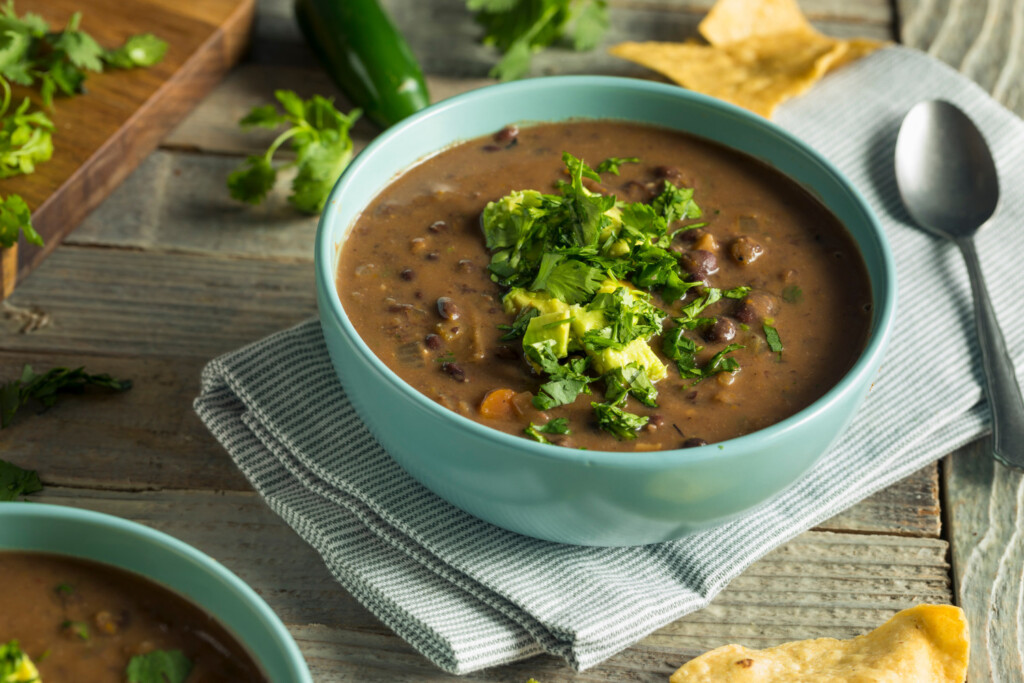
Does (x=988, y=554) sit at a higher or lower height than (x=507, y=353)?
lower

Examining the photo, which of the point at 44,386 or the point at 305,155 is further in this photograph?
the point at 305,155

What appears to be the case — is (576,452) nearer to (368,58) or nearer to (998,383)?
(998,383)

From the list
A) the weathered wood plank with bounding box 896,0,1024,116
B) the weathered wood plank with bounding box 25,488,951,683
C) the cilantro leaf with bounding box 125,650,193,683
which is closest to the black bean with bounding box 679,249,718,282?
the weathered wood plank with bounding box 25,488,951,683

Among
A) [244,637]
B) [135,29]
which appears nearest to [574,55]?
[135,29]

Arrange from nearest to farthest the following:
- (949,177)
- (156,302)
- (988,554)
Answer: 1. (988,554)
2. (156,302)
3. (949,177)

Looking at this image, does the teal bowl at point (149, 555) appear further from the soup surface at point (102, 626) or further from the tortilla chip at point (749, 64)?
the tortilla chip at point (749, 64)

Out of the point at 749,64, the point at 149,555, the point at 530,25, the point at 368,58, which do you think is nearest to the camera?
the point at 149,555

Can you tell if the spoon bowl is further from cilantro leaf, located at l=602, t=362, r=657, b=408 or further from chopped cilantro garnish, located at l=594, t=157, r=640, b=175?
cilantro leaf, located at l=602, t=362, r=657, b=408

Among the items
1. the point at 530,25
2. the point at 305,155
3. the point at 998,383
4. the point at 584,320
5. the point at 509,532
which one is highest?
the point at 584,320

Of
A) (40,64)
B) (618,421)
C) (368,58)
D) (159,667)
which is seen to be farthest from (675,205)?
(40,64)
